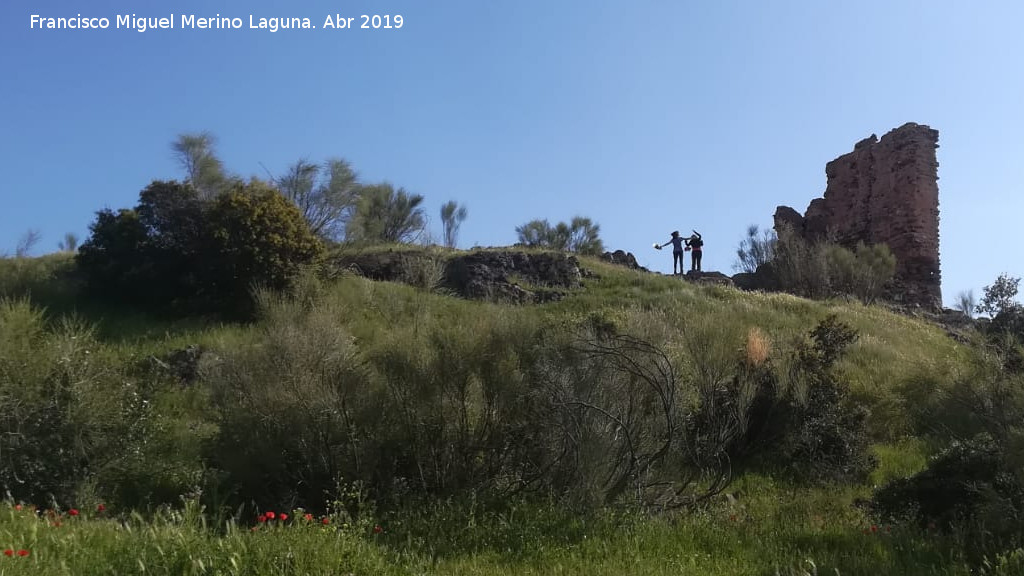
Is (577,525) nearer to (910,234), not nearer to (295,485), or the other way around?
(295,485)

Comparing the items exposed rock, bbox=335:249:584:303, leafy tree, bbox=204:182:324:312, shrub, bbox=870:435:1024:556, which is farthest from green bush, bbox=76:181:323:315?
shrub, bbox=870:435:1024:556

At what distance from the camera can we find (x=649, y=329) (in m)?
A: 11.2

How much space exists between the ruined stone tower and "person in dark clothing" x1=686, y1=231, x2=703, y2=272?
6.68 meters

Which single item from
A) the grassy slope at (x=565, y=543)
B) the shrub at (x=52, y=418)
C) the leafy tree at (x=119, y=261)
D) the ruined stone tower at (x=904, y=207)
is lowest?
the grassy slope at (x=565, y=543)

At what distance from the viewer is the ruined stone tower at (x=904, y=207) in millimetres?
30703

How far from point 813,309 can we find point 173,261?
1678cm

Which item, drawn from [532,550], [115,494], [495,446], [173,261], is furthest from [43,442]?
[173,261]

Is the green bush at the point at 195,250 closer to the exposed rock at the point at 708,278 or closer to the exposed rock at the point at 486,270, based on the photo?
the exposed rock at the point at 486,270

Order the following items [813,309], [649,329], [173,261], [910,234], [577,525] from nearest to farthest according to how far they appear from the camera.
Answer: [577,525] → [649,329] → [173,261] → [813,309] → [910,234]

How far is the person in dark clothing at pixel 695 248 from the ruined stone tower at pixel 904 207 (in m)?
6.68

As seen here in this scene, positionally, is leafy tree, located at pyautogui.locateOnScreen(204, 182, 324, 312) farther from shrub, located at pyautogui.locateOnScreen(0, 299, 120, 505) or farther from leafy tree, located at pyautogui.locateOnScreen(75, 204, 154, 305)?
shrub, located at pyautogui.locateOnScreen(0, 299, 120, 505)

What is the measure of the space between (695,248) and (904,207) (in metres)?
8.35

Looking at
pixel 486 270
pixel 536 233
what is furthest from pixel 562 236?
pixel 486 270

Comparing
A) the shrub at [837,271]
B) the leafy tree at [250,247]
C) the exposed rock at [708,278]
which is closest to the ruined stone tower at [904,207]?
the shrub at [837,271]
